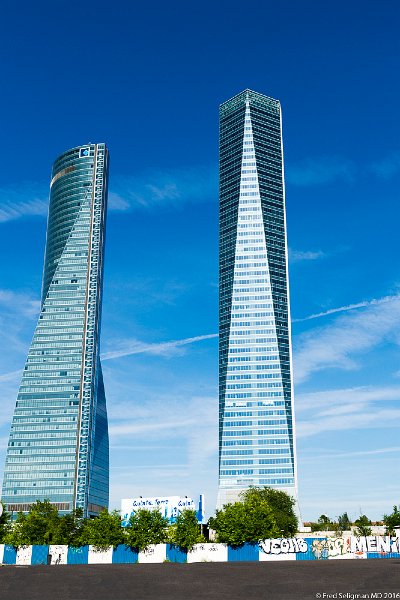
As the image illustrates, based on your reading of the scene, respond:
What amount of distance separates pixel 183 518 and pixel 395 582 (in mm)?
57168

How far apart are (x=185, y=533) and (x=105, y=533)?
16.2 metres

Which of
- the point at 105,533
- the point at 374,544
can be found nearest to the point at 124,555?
the point at 105,533

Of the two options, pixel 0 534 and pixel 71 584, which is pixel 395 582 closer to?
pixel 71 584

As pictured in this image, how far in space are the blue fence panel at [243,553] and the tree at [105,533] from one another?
2035cm

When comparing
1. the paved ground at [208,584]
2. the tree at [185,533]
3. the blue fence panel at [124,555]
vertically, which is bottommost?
the paved ground at [208,584]

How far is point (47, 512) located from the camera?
15762cm

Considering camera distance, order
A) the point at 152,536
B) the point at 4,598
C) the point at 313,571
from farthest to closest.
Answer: the point at 152,536 < the point at 313,571 < the point at 4,598

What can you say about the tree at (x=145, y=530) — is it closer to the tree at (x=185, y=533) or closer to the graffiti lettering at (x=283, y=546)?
the tree at (x=185, y=533)

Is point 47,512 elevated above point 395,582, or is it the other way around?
point 47,512

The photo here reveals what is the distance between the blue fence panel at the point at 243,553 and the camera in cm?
10706

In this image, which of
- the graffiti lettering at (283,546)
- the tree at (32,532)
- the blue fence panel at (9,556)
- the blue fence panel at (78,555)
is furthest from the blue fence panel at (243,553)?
the tree at (32,532)

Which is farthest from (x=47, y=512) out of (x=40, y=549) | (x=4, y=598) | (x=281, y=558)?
(x=4, y=598)

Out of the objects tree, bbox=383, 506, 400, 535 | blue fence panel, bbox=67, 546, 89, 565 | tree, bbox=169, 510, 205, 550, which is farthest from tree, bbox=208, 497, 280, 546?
tree, bbox=383, 506, 400, 535

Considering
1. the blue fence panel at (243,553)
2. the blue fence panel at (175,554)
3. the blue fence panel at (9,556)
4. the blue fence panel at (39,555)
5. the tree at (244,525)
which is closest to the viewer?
the blue fence panel at (175,554)
